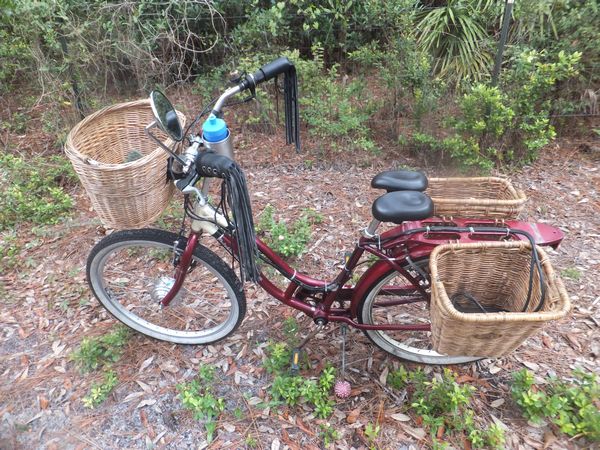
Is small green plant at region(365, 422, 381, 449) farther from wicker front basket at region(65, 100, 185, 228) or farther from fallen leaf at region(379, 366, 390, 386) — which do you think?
wicker front basket at region(65, 100, 185, 228)

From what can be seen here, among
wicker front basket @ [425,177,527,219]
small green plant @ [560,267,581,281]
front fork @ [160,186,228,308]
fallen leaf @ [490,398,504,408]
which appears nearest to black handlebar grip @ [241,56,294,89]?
front fork @ [160,186,228,308]

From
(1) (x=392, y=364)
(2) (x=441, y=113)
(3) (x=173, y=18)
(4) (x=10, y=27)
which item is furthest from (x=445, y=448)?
(4) (x=10, y=27)

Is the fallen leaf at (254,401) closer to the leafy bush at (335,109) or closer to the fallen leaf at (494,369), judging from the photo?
the fallen leaf at (494,369)

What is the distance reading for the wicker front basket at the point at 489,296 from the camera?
1472 millimetres

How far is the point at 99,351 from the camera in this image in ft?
7.73

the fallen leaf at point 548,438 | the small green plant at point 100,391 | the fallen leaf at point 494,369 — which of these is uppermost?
the small green plant at point 100,391

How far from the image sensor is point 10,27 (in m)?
3.73

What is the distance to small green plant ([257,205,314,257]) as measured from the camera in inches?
113

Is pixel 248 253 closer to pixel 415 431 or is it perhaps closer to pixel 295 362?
pixel 295 362

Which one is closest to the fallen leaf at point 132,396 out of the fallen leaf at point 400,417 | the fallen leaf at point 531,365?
the fallen leaf at point 400,417

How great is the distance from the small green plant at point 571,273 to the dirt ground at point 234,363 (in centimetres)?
1

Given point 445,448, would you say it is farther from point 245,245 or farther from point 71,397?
point 71,397

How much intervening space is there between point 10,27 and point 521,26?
4639mm

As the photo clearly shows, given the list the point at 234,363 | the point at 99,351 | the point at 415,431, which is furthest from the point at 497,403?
the point at 99,351
